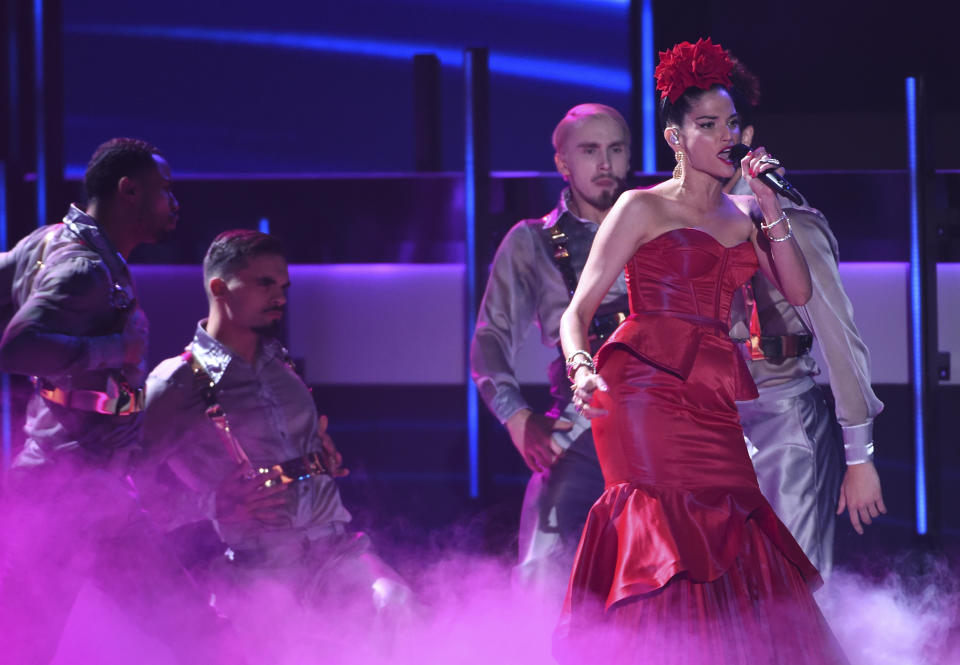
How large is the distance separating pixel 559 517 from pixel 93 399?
1354 mm

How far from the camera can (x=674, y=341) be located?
2504 mm

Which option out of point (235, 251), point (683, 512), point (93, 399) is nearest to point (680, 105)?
point (683, 512)

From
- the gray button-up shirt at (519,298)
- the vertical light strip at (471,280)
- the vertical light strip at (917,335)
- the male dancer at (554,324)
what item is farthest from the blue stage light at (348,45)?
the gray button-up shirt at (519,298)

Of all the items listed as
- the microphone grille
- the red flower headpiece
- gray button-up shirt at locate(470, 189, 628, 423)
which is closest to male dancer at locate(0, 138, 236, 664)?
gray button-up shirt at locate(470, 189, 628, 423)

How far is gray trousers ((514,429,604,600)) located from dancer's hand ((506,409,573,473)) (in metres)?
0.04

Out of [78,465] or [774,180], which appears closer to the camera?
[774,180]

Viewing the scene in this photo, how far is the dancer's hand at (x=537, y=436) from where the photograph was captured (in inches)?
131

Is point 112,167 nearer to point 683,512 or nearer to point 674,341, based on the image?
point 674,341

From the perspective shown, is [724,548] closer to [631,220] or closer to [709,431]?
[709,431]

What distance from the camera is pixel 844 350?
2.67 metres

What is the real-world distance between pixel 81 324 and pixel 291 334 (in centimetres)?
208

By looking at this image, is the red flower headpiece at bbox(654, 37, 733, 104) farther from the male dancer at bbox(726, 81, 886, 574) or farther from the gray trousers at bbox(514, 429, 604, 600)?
the gray trousers at bbox(514, 429, 604, 600)

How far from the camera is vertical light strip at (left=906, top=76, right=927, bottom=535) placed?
424 centimetres

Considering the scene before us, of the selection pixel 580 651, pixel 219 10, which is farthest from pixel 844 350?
pixel 219 10
